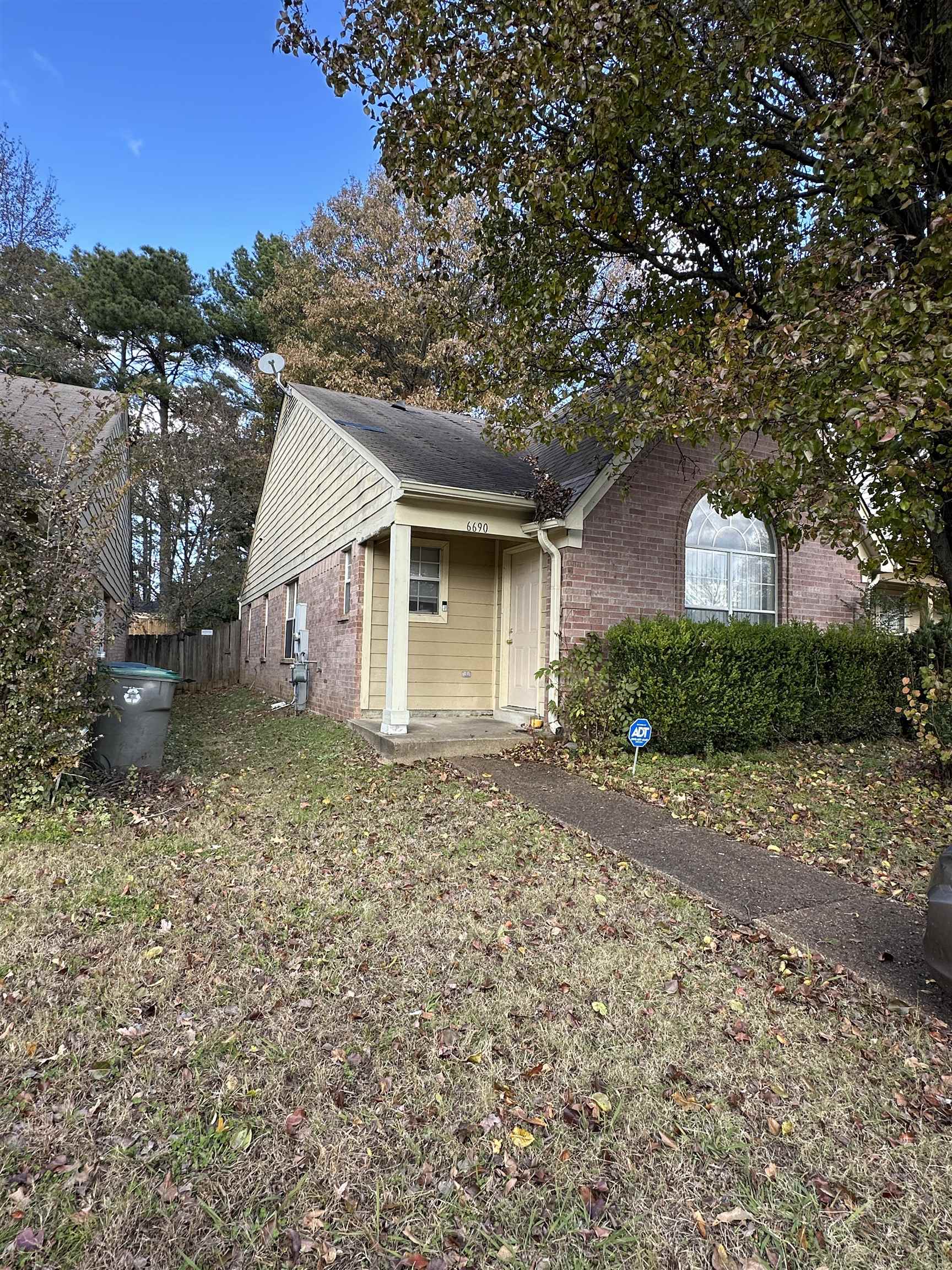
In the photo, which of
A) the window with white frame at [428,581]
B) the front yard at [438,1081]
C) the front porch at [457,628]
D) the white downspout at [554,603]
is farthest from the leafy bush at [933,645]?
the front yard at [438,1081]

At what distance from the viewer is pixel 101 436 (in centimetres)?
1057

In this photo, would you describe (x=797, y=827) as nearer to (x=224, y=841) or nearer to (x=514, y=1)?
(x=224, y=841)

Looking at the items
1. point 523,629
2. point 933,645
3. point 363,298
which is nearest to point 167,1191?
point 523,629

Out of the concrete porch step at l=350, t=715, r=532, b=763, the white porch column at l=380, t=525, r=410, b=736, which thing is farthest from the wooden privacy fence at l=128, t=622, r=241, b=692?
the white porch column at l=380, t=525, r=410, b=736

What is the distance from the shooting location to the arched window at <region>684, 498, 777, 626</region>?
962 cm

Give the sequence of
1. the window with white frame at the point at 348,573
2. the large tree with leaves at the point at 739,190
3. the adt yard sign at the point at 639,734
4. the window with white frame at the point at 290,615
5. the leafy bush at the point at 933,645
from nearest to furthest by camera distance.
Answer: the large tree with leaves at the point at 739,190 → the adt yard sign at the point at 639,734 → the leafy bush at the point at 933,645 → the window with white frame at the point at 348,573 → the window with white frame at the point at 290,615

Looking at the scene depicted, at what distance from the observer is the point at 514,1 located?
5.04 m

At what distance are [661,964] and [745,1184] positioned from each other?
1213 mm

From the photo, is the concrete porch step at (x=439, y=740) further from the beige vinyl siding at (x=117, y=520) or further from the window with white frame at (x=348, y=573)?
the beige vinyl siding at (x=117, y=520)

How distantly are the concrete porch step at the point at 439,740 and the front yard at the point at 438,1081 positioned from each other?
322 cm

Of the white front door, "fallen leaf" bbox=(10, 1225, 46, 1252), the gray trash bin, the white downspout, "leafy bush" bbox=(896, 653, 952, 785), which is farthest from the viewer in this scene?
the white front door

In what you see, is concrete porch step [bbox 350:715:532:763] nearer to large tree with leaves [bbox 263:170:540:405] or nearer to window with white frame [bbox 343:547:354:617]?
Result: window with white frame [bbox 343:547:354:617]

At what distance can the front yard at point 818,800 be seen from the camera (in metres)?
4.64

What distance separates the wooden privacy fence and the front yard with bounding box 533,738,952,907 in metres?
13.7
